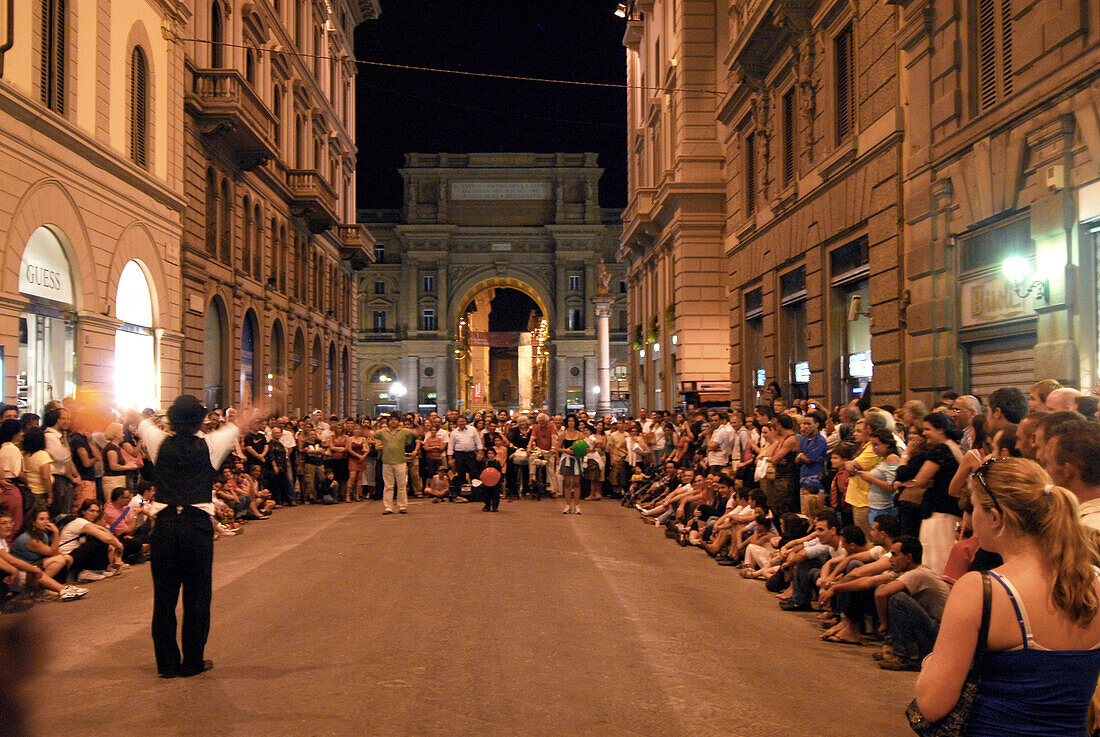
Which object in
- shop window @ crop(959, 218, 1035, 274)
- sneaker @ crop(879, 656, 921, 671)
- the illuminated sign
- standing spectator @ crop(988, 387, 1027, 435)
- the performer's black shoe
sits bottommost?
sneaker @ crop(879, 656, 921, 671)

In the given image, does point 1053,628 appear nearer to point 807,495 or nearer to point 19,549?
point 807,495

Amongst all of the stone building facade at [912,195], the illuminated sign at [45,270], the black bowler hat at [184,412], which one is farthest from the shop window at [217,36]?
the black bowler hat at [184,412]

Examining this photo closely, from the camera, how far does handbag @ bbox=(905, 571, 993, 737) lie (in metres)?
2.79

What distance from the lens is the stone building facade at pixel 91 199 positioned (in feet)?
51.1

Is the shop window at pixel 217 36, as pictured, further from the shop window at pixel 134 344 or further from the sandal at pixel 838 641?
the sandal at pixel 838 641

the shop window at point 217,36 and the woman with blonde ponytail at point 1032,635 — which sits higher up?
the shop window at point 217,36

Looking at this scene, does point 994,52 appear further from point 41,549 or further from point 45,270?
point 45,270

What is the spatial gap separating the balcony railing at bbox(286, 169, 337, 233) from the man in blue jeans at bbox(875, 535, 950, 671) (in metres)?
32.4

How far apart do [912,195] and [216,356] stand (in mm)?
21265

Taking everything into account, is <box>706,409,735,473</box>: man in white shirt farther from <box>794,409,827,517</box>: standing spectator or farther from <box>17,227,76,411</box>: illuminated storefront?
<box>17,227,76,411</box>: illuminated storefront

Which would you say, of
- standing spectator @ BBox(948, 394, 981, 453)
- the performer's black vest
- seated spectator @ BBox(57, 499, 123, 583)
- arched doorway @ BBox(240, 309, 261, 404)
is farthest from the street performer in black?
arched doorway @ BBox(240, 309, 261, 404)

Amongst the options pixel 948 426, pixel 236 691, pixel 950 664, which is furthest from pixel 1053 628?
pixel 948 426

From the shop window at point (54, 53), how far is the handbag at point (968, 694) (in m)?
17.9

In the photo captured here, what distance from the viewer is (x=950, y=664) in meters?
2.83
